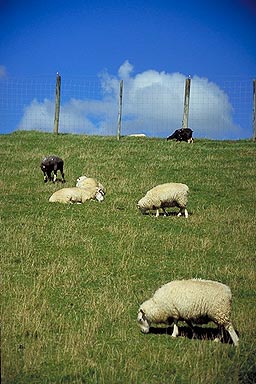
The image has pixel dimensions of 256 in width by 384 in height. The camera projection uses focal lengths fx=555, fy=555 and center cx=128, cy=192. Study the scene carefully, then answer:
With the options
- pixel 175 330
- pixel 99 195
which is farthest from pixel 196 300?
pixel 99 195

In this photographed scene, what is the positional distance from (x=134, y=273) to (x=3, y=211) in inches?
270

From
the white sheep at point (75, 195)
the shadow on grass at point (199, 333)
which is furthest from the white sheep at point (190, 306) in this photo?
the white sheep at point (75, 195)

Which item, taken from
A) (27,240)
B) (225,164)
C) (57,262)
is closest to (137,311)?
(57,262)

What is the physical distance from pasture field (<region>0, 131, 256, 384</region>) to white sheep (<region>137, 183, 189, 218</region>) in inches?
16.3

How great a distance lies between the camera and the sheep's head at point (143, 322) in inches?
310

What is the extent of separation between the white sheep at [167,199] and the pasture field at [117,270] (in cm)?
41

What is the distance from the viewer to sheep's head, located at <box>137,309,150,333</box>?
7.88 m

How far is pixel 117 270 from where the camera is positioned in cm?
1093

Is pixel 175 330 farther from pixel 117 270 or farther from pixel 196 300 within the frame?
pixel 117 270

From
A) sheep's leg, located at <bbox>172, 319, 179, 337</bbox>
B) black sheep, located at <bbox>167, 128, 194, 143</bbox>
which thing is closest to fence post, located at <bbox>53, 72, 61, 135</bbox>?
black sheep, located at <bbox>167, 128, 194, 143</bbox>

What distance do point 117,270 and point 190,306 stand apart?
338 centimetres

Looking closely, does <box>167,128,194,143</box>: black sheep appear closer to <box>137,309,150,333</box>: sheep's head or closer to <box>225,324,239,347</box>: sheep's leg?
<box>137,309,150,333</box>: sheep's head

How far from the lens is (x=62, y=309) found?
8.63 m

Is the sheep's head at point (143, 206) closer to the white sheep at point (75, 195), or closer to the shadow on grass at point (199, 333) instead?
the white sheep at point (75, 195)
